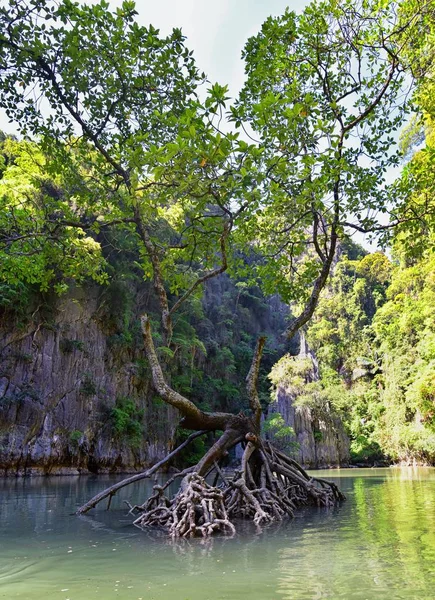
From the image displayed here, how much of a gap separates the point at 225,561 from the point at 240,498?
9.67ft

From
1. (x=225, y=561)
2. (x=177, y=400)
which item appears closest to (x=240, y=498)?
(x=177, y=400)

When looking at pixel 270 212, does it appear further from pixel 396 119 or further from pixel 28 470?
pixel 28 470

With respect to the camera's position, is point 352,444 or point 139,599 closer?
point 139,599

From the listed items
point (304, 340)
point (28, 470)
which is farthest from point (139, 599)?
point (304, 340)

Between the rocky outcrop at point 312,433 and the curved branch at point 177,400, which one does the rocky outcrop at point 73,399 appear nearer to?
the rocky outcrop at point 312,433

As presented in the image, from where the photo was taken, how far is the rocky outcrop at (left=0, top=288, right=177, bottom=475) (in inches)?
776

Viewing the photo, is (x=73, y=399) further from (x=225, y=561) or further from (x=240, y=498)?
(x=225, y=561)

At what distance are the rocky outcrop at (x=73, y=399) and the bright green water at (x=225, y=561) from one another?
A: 1360 centimetres

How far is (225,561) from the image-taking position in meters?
4.36

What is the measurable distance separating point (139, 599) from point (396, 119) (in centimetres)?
816

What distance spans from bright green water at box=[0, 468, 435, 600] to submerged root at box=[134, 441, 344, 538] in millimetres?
353

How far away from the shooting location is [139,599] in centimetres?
328

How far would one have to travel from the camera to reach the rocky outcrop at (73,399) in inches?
776

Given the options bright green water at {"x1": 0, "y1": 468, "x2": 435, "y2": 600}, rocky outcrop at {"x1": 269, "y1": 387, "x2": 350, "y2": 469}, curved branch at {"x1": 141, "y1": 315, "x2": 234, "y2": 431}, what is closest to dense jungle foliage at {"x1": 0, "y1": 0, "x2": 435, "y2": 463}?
curved branch at {"x1": 141, "y1": 315, "x2": 234, "y2": 431}
